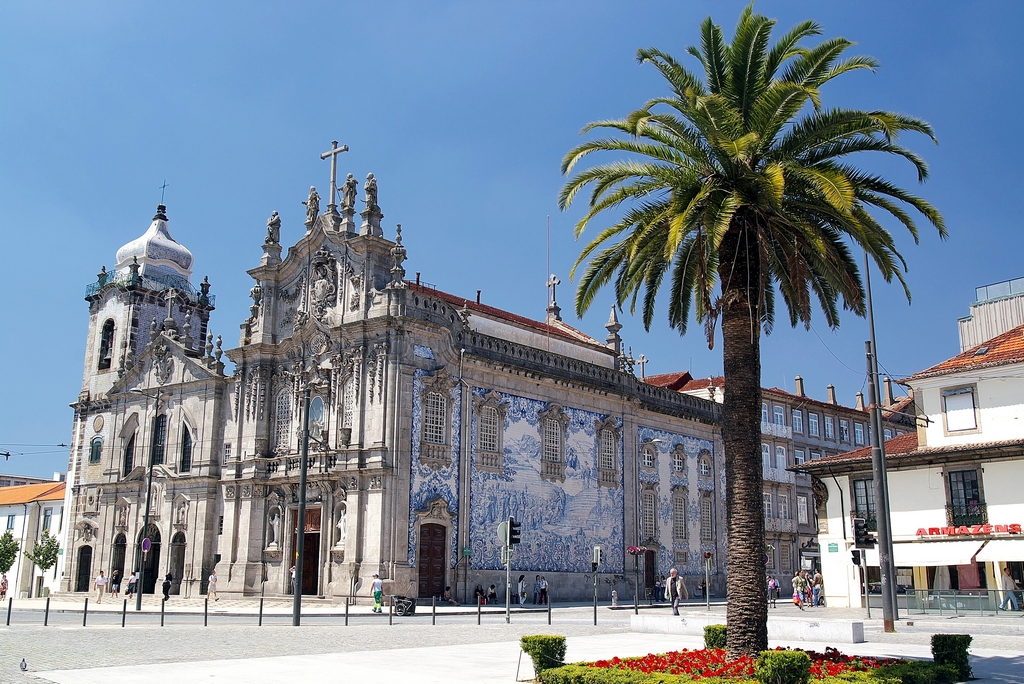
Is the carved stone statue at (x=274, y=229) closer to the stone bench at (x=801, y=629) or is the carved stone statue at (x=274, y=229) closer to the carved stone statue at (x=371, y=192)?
the carved stone statue at (x=371, y=192)

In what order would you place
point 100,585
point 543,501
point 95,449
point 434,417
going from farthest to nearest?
point 95,449 → point 100,585 → point 543,501 → point 434,417

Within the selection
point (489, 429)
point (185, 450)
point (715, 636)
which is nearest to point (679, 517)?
point (489, 429)

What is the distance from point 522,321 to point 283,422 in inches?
583

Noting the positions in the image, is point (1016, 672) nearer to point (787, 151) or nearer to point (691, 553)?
point (787, 151)

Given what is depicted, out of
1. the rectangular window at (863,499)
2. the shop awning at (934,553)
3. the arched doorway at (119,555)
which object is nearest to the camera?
the shop awning at (934,553)

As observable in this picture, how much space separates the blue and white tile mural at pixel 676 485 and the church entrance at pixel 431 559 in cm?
1516

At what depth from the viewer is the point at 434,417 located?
40688mm

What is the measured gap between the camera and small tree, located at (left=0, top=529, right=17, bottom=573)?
62.2m

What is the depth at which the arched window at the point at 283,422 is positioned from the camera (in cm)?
4447

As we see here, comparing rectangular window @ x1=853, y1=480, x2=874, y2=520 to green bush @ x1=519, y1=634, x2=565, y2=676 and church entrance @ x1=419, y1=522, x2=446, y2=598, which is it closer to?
church entrance @ x1=419, y1=522, x2=446, y2=598

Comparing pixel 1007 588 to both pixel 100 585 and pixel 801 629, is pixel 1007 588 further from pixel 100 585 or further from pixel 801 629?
pixel 100 585

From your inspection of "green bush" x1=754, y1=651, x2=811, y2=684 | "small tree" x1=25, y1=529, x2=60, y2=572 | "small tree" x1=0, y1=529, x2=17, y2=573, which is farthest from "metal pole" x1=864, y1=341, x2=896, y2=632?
"small tree" x1=0, y1=529, x2=17, y2=573

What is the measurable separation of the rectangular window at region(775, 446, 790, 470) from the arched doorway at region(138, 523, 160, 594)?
39462 mm

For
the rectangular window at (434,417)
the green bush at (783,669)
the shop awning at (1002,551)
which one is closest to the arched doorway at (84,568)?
the rectangular window at (434,417)
